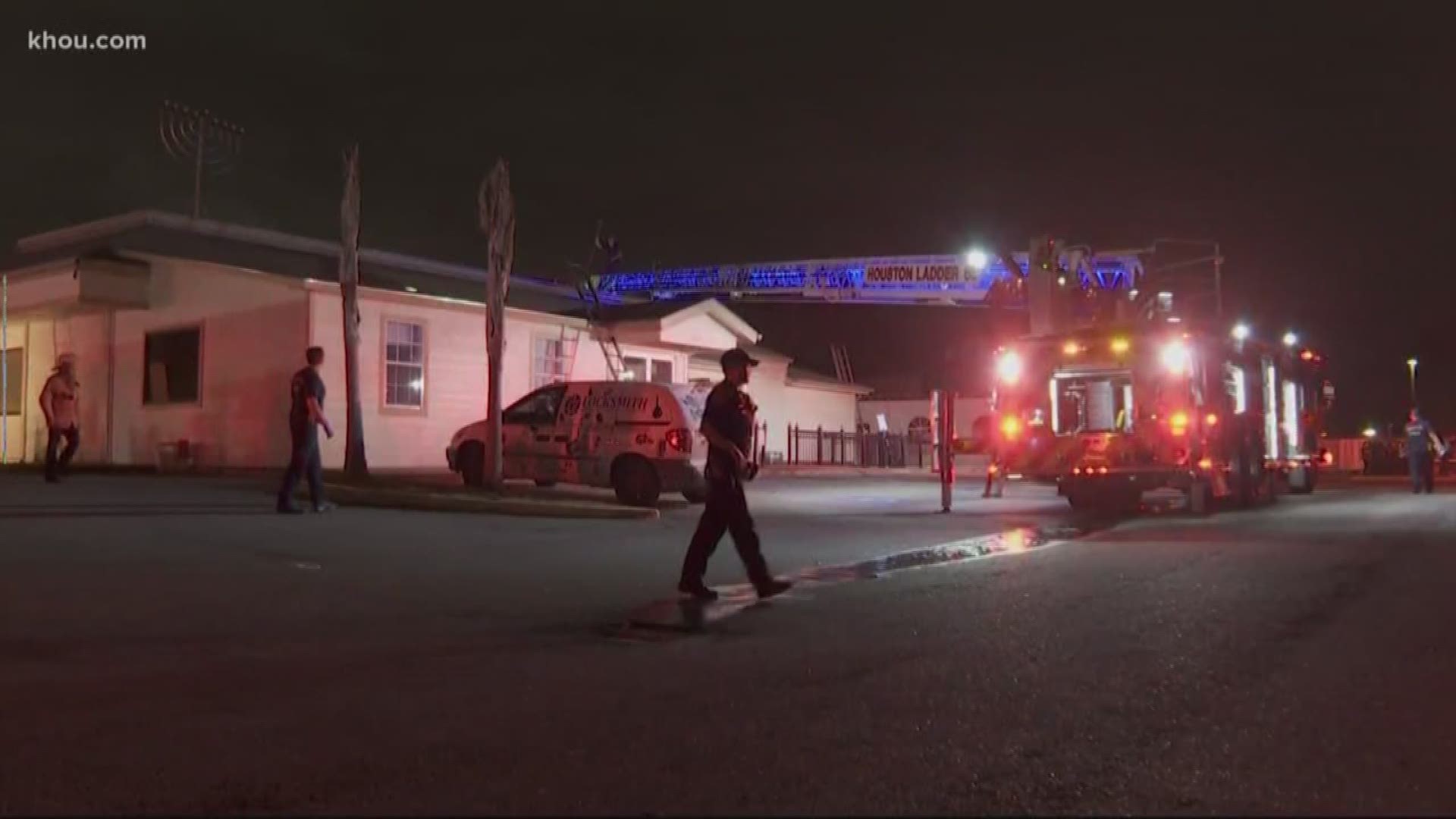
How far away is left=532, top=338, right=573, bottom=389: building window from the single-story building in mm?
34

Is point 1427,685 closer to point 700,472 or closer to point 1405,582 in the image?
point 1405,582

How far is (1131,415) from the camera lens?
54.8ft

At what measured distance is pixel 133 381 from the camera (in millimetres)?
21406

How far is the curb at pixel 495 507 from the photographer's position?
539 inches

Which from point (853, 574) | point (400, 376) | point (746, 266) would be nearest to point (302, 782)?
point (853, 574)

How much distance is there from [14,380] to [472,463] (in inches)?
480

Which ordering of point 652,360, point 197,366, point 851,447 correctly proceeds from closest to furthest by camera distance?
1. point 197,366
2. point 652,360
3. point 851,447

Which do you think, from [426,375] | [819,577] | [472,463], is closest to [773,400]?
[426,375]

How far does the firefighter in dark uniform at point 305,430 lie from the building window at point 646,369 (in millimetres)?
12388

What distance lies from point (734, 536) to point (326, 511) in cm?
625

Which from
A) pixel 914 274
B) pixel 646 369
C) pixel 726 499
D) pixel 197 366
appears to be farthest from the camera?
pixel 914 274

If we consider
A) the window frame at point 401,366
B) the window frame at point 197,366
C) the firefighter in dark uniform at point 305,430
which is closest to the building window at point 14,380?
the window frame at point 197,366

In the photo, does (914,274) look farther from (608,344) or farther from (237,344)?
(237,344)

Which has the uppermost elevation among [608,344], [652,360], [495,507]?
[608,344]
